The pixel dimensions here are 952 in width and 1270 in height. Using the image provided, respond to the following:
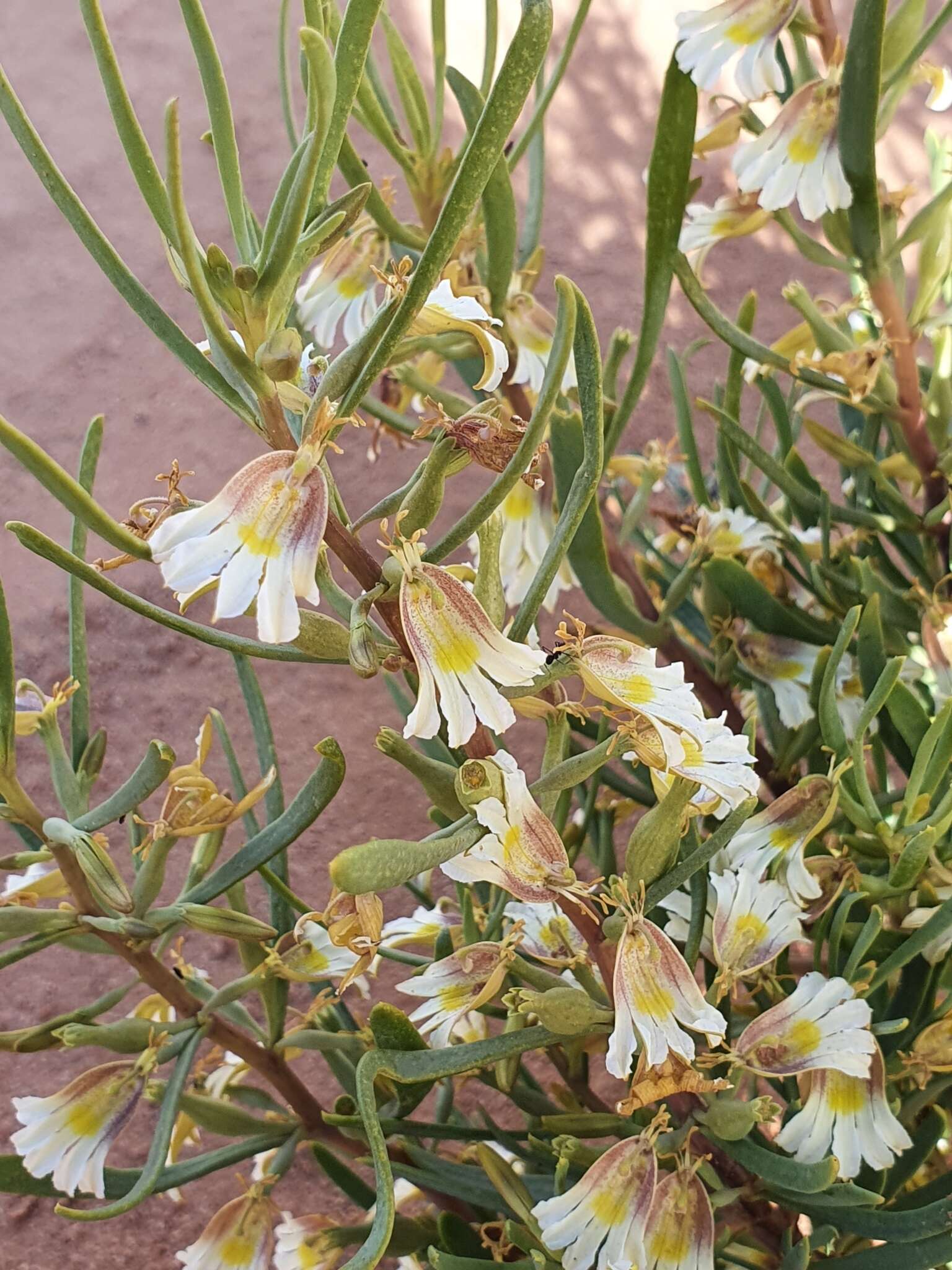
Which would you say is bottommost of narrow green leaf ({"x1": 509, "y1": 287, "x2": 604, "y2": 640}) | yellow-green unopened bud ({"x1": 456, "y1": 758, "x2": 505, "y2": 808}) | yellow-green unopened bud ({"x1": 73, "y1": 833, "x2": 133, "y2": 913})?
yellow-green unopened bud ({"x1": 73, "y1": 833, "x2": 133, "y2": 913})

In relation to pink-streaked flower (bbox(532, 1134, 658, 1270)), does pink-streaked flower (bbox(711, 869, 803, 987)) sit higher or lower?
higher

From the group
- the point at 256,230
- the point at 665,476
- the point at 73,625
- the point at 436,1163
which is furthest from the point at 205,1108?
the point at 665,476

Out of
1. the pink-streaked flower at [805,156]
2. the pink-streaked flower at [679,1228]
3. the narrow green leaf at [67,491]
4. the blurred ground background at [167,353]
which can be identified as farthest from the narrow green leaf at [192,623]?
the blurred ground background at [167,353]

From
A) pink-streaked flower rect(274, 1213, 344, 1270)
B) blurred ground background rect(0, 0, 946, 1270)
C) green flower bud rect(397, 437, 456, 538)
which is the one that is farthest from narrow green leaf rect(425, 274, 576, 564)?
blurred ground background rect(0, 0, 946, 1270)

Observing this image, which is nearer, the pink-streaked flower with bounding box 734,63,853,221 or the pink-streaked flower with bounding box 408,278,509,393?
the pink-streaked flower with bounding box 408,278,509,393

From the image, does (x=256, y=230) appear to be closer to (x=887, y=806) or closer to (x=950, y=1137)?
(x=887, y=806)

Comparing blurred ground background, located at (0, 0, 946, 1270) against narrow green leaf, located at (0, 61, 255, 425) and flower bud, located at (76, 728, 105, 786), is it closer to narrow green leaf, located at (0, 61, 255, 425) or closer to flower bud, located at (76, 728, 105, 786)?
flower bud, located at (76, 728, 105, 786)

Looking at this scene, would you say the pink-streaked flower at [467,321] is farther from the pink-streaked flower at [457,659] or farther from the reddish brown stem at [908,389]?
the reddish brown stem at [908,389]
